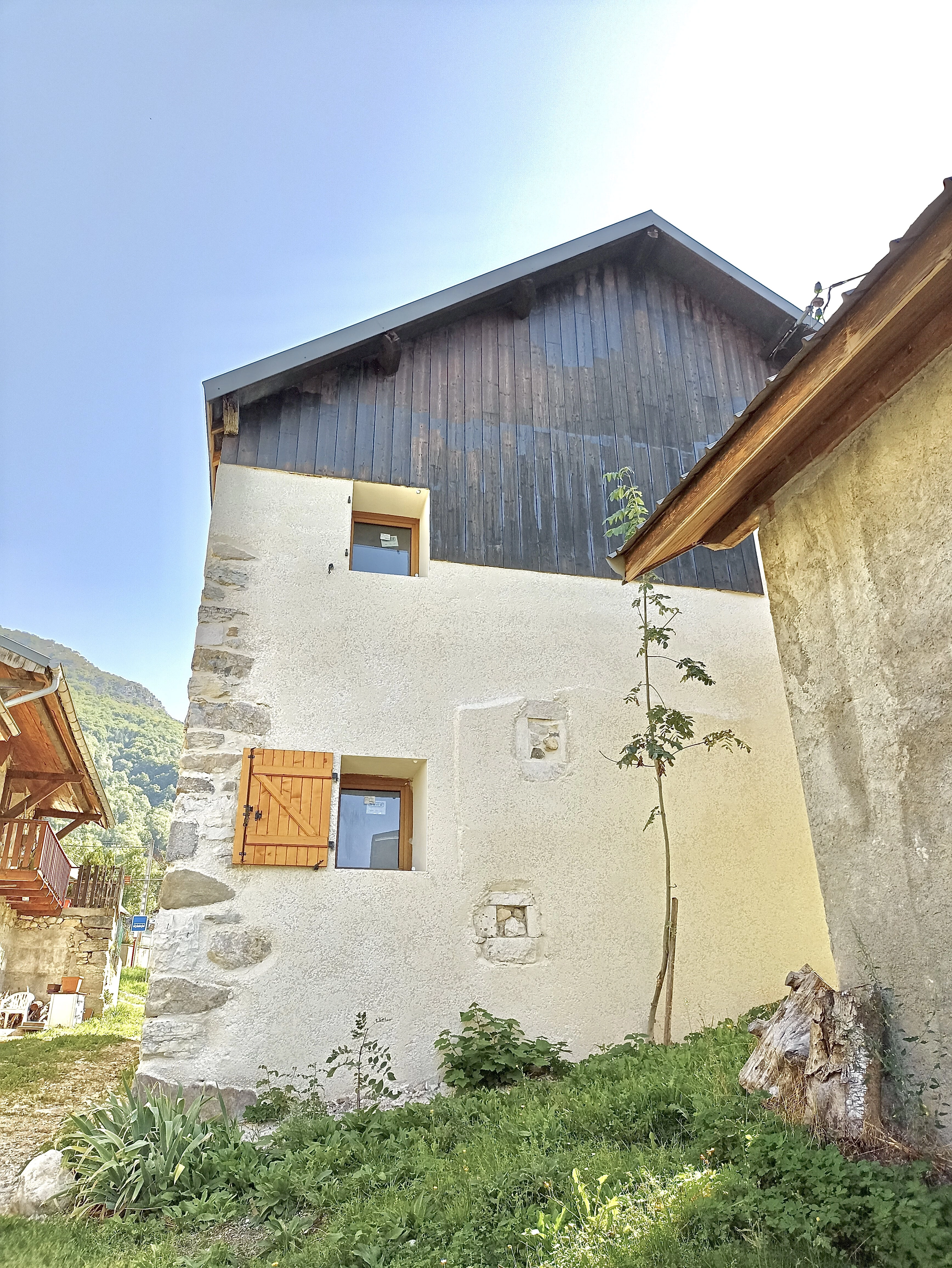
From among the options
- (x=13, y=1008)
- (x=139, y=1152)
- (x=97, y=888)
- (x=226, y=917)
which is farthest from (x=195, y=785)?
(x=97, y=888)

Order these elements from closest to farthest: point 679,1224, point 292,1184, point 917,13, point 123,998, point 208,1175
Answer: point 679,1224
point 292,1184
point 208,1175
point 917,13
point 123,998

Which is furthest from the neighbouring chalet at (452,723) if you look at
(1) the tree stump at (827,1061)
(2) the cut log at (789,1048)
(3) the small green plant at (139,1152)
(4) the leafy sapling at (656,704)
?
(1) the tree stump at (827,1061)

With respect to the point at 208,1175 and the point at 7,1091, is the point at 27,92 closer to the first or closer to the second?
the point at 7,1091

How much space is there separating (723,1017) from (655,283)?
6.83 m

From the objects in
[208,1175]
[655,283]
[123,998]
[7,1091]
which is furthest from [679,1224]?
[123,998]

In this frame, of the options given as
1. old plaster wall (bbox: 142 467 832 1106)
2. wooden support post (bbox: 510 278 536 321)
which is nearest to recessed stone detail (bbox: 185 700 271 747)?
old plaster wall (bbox: 142 467 832 1106)

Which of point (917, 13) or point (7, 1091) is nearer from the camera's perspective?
point (917, 13)

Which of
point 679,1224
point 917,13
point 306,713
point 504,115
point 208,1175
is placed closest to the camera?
point 679,1224

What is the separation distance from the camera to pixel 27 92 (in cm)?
949

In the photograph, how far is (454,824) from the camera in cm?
562

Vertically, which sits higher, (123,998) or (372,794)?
(372,794)

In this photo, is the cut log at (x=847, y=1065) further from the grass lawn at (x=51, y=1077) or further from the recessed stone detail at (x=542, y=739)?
the grass lawn at (x=51, y=1077)

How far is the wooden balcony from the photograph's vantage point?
1108 cm

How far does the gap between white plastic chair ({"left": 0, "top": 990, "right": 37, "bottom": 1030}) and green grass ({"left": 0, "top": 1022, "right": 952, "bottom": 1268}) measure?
11247 mm
